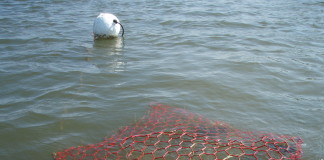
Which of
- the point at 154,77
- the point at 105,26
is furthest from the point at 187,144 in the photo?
the point at 105,26

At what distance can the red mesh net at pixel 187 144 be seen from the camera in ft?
12.1

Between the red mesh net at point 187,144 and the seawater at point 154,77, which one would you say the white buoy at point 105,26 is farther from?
the red mesh net at point 187,144

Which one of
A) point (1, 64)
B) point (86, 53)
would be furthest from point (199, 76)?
point (1, 64)

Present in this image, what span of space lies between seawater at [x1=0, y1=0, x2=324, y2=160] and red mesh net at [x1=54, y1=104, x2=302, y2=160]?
24 cm

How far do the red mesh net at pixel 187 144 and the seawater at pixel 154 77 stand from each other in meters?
0.24

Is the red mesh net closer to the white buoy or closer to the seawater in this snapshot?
the seawater

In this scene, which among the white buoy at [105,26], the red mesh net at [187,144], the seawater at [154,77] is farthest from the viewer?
the white buoy at [105,26]

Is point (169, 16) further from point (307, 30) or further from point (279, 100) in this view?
point (279, 100)

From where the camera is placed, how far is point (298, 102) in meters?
5.19

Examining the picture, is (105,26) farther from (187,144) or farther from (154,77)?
(187,144)

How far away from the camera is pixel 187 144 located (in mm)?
3953

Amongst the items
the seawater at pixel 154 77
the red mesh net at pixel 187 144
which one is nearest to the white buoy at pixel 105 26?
the seawater at pixel 154 77

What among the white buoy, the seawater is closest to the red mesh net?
the seawater

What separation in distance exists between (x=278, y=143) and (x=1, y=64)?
19.7ft
